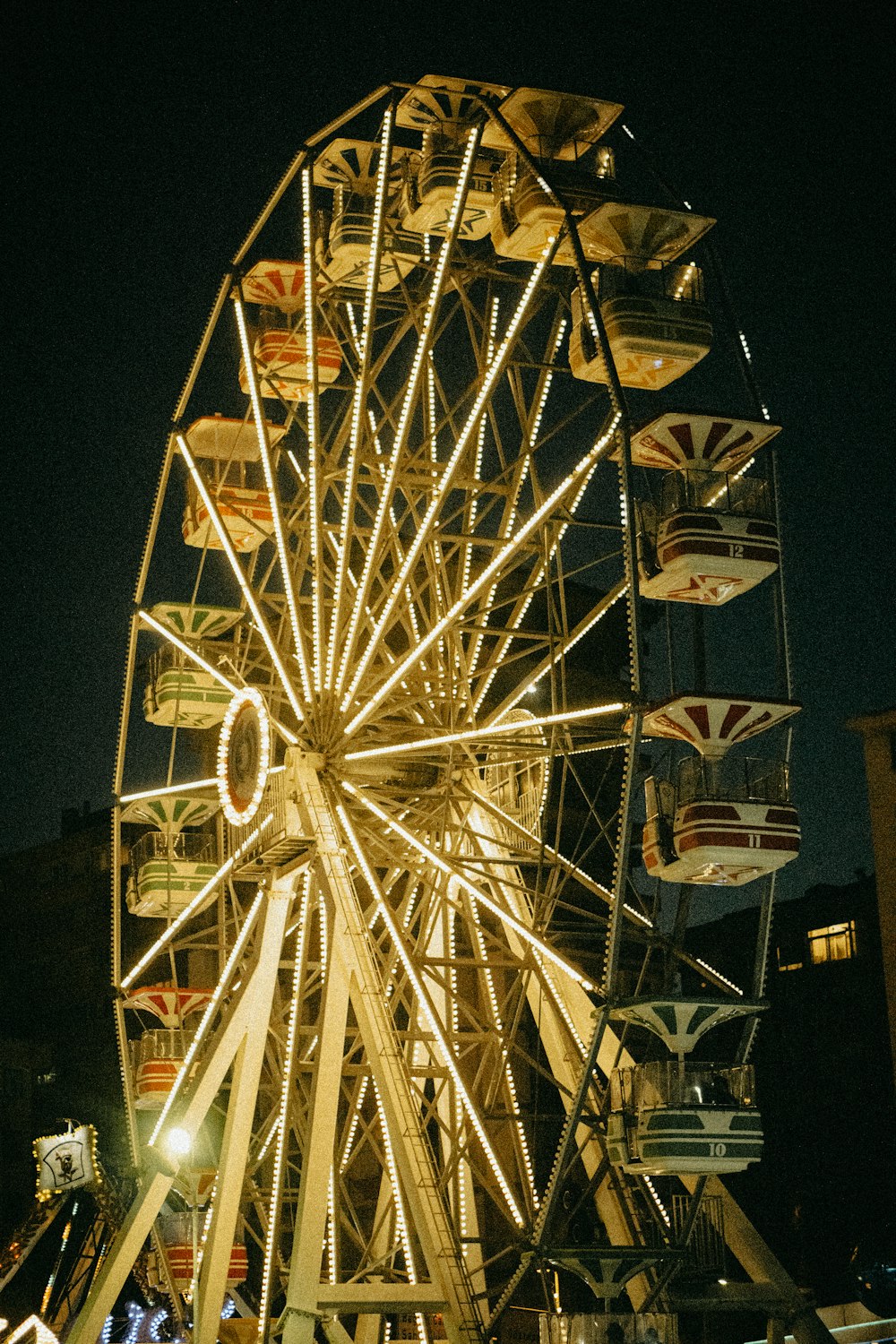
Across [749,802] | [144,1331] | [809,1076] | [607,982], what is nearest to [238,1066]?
[607,982]

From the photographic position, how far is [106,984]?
56562 millimetres

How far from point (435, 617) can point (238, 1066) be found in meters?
6.35

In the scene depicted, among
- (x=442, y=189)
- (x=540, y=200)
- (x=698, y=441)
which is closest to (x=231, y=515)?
(x=442, y=189)

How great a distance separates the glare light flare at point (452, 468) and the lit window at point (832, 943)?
30.6m

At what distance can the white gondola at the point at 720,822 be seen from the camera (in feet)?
65.5

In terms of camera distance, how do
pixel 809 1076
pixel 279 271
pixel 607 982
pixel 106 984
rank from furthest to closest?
pixel 106 984, pixel 809 1076, pixel 279 271, pixel 607 982

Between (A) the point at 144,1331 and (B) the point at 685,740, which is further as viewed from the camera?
(A) the point at 144,1331

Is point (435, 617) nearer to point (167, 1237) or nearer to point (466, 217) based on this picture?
point (466, 217)

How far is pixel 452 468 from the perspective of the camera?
71.7 feet

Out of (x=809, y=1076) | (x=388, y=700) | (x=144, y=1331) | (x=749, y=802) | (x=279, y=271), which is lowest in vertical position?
(x=144, y=1331)

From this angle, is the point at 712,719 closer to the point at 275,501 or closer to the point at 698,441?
the point at 698,441

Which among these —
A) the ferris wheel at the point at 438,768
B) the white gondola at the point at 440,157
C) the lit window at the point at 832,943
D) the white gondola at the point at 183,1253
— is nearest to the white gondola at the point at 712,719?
the ferris wheel at the point at 438,768

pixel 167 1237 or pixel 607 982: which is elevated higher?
pixel 607 982

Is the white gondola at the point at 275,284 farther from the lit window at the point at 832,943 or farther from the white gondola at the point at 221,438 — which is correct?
the lit window at the point at 832,943
